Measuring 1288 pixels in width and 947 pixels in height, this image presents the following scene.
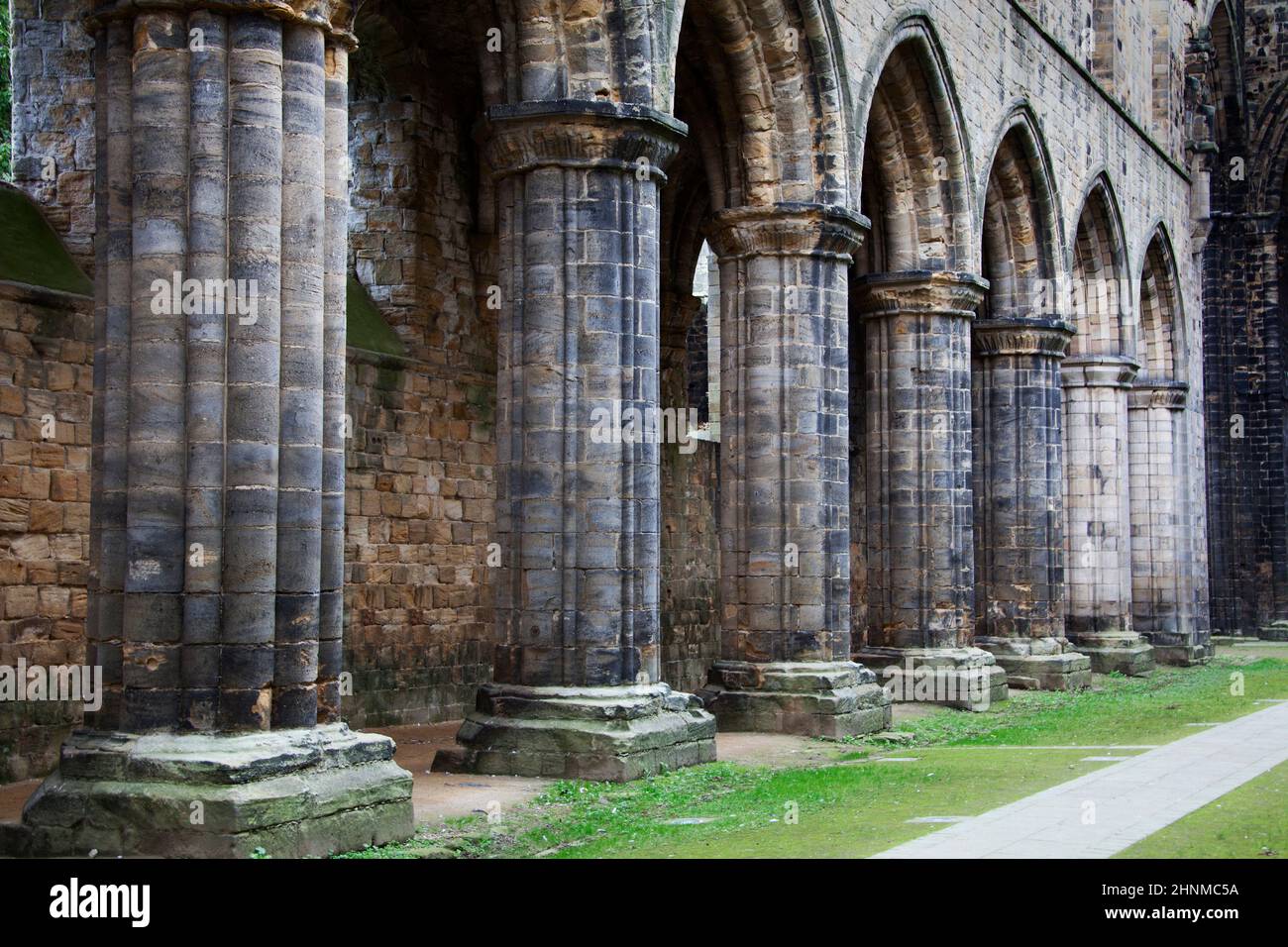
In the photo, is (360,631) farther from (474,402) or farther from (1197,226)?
(1197,226)

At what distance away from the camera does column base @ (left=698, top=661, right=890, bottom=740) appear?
13.2 meters

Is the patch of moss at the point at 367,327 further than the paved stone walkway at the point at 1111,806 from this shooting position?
Yes

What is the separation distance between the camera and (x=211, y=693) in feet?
25.6

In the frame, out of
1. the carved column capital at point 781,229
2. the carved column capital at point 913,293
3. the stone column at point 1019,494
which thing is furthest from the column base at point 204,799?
the stone column at point 1019,494

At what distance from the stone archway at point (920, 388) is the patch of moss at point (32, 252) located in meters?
8.21

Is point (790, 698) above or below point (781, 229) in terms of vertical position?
below

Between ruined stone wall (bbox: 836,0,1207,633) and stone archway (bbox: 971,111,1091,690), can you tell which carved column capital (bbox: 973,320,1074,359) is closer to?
stone archway (bbox: 971,111,1091,690)

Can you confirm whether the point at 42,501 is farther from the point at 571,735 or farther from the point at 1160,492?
the point at 1160,492

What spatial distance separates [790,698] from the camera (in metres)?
13.2

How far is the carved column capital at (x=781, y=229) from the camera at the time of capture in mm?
13594

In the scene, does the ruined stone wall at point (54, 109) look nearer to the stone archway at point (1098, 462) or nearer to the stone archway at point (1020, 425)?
the stone archway at point (1020, 425)

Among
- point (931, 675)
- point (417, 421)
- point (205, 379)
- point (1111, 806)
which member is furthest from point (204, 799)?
point (931, 675)

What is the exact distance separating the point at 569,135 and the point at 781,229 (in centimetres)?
329
